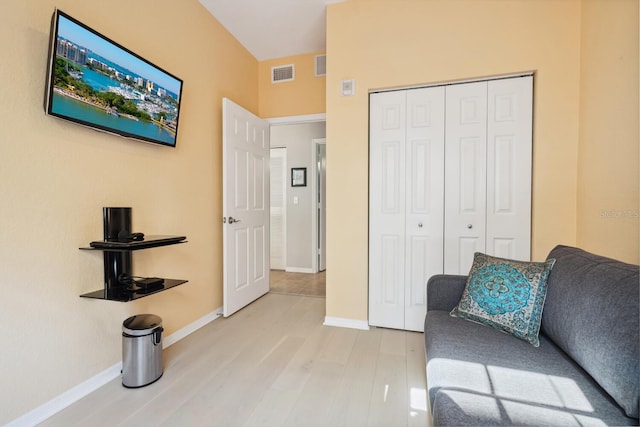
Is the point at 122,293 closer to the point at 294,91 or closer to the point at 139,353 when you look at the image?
the point at 139,353

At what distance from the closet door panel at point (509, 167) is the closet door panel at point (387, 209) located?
0.66 metres

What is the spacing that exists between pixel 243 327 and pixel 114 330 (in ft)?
3.23

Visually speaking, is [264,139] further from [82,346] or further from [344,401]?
[344,401]

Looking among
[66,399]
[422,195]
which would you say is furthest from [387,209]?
[66,399]

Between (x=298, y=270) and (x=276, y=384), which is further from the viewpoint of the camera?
(x=298, y=270)

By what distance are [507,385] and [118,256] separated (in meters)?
2.03

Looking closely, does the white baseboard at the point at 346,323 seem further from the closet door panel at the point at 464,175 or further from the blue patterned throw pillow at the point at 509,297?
the blue patterned throw pillow at the point at 509,297

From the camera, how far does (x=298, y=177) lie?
15.3ft

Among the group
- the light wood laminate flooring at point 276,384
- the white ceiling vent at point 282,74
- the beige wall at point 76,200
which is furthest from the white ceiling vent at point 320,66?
the light wood laminate flooring at point 276,384

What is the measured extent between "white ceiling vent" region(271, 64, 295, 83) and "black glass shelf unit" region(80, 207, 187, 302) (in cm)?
237

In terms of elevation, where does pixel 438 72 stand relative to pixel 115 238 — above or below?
above

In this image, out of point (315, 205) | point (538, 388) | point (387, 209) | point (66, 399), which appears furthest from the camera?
point (315, 205)

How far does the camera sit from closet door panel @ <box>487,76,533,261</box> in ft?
7.18

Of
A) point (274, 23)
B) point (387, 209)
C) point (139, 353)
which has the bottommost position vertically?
point (139, 353)
